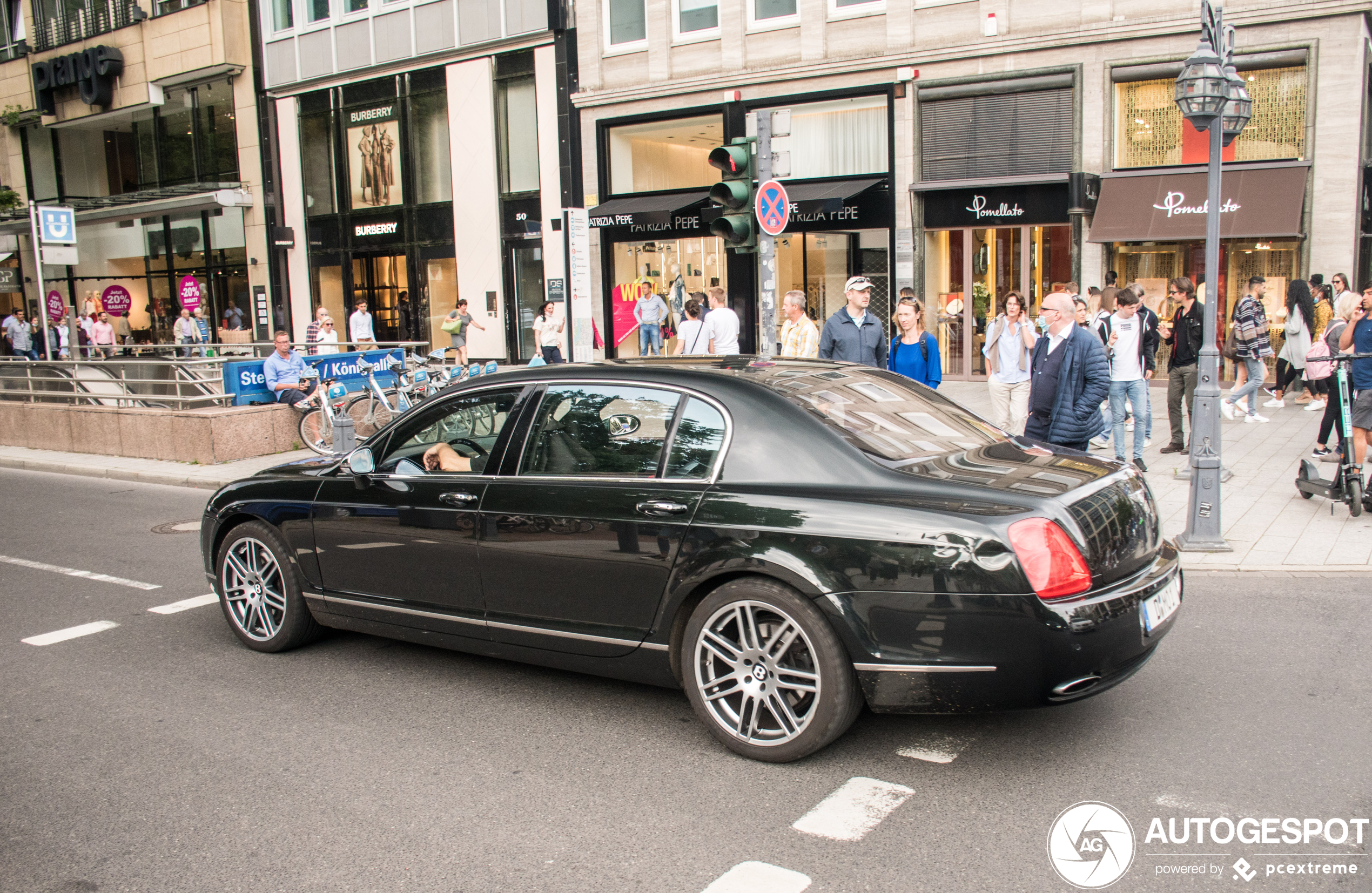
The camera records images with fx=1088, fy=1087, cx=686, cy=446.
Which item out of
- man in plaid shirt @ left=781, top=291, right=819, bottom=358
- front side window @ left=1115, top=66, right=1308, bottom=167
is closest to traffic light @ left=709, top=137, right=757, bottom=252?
man in plaid shirt @ left=781, top=291, right=819, bottom=358

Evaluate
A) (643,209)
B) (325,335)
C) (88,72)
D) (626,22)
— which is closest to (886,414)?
(325,335)

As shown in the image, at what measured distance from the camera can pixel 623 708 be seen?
4.90 metres

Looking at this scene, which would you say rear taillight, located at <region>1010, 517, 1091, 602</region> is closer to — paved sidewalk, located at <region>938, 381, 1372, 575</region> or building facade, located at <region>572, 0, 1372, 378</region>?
paved sidewalk, located at <region>938, 381, 1372, 575</region>

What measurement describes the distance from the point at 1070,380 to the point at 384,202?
76.5 feet

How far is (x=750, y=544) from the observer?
4145mm

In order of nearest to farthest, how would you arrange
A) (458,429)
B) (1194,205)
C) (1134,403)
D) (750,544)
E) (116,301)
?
(750,544), (458,429), (1134,403), (1194,205), (116,301)

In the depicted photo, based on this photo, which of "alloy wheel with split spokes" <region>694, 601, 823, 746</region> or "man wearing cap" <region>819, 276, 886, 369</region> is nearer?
"alloy wheel with split spokes" <region>694, 601, 823, 746</region>

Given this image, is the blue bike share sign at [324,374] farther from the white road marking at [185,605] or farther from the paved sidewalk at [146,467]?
the white road marking at [185,605]

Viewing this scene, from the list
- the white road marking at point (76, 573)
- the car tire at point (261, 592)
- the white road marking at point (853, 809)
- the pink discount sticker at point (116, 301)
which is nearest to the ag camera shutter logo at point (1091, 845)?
the white road marking at point (853, 809)

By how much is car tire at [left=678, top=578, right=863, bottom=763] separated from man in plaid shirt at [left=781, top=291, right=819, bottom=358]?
6343mm

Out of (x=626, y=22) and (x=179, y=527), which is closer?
(x=179, y=527)

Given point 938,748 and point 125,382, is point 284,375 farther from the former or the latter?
point 938,748

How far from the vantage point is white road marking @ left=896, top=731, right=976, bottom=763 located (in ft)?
13.9

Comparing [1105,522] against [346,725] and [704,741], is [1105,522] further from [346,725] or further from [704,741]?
[346,725]
